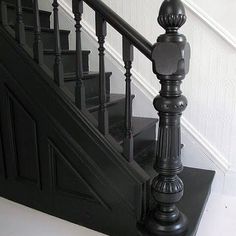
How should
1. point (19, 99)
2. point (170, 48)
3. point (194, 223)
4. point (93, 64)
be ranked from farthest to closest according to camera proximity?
point (93, 64), point (19, 99), point (194, 223), point (170, 48)

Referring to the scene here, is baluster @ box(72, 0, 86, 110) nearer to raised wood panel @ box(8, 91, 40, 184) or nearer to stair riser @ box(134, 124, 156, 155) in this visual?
raised wood panel @ box(8, 91, 40, 184)

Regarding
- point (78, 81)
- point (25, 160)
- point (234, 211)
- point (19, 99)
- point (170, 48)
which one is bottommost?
point (234, 211)

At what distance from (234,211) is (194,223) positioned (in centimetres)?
52

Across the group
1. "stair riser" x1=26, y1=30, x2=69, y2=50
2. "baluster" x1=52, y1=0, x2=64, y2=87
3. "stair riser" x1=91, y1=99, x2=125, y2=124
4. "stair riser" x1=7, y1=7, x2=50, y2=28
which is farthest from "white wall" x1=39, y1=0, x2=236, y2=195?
"baluster" x1=52, y1=0, x2=64, y2=87

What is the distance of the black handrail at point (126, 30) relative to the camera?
3.89 feet

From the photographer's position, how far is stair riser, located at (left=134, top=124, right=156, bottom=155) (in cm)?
176

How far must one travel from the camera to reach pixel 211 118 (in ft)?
6.26

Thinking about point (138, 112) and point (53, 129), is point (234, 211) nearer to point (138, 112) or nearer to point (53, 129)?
point (138, 112)

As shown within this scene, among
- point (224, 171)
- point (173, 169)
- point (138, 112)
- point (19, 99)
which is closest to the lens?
point (173, 169)

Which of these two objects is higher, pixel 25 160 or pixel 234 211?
pixel 25 160

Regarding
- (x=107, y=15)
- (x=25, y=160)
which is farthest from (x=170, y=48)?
(x=25, y=160)

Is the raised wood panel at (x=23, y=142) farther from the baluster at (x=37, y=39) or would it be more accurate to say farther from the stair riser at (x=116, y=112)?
the stair riser at (x=116, y=112)

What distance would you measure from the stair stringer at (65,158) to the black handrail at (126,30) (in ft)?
1.52

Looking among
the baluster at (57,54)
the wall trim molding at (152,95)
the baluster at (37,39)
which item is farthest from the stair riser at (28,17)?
the baluster at (57,54)
